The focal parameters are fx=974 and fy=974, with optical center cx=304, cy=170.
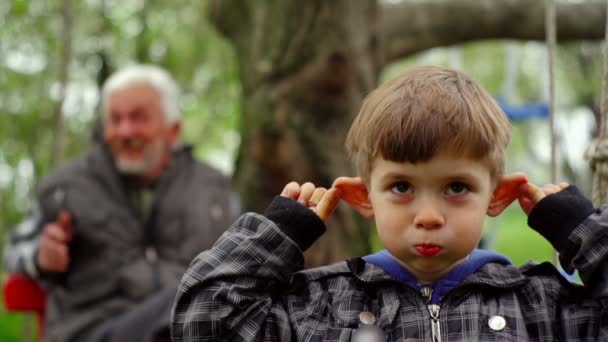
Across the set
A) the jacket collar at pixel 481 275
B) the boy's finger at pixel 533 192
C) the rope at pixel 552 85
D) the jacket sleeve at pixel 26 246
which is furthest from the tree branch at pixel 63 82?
the boy's finger at pixel 533 192

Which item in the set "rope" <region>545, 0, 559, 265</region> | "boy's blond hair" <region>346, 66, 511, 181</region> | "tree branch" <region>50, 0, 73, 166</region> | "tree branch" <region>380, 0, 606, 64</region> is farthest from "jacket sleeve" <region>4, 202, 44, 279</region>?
"boy's blond hair" <region>346, 66, 511, 181</region>

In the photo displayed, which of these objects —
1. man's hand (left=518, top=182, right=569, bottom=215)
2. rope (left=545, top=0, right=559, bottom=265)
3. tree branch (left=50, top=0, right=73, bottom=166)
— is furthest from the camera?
tree branch (left=50, top=0, right=73, bottom=166)

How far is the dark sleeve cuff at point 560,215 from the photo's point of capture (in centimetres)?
176

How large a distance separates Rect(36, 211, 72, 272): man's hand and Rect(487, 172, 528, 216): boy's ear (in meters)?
2.46

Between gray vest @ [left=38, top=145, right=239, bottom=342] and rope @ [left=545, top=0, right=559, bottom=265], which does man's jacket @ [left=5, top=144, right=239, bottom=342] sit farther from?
rope @ [left=545, top=0, right=559, bottom=265]

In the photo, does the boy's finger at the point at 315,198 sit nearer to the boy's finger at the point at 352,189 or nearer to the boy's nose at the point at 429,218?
the boy's finger at the point at 352,189

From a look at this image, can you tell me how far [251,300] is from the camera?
176 centimetres

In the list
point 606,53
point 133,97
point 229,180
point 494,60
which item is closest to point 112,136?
point 133,97

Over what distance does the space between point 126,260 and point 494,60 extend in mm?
10236

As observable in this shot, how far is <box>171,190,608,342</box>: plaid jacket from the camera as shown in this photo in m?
1.71

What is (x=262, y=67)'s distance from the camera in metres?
4.25

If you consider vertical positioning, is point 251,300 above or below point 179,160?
below

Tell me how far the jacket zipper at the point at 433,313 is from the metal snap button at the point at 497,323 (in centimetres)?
9

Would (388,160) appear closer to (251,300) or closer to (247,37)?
(251,300)
